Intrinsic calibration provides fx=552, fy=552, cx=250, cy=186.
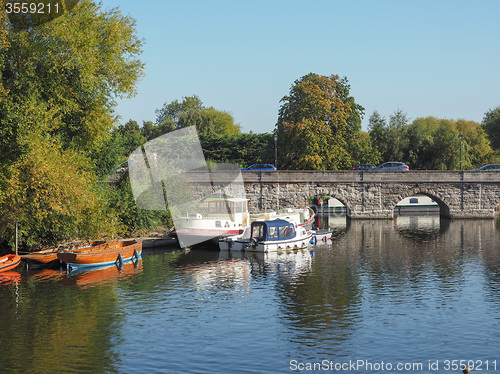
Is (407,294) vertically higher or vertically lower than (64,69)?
lower

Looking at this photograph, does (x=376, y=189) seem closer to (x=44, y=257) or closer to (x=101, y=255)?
(x=101, y=255)

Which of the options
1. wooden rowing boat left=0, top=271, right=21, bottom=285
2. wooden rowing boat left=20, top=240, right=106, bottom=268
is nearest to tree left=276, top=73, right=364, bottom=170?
wooden rowing boat left=20, top=240, right=106, bottom=268

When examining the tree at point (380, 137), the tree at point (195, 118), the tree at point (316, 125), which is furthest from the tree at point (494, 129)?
the tree at point (195, 118)

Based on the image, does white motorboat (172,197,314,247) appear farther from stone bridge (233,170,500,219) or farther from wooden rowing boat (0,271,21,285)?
stone bridge (233,170,500,219)

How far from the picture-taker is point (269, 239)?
4028cm

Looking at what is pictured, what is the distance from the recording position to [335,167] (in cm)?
6888

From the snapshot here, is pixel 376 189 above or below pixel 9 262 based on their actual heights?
above

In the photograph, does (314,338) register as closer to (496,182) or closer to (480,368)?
(480,368)

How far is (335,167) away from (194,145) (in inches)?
1119

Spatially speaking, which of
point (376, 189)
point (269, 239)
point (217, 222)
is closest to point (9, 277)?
point (217, 222)

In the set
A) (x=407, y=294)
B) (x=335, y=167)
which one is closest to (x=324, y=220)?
(x=335, y=167)

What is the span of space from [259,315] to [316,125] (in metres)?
48.0

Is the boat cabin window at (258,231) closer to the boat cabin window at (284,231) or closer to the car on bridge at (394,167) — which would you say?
the boat cabin window at (284,231)

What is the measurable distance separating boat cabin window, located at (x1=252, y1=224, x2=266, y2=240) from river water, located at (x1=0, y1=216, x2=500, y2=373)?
2.40 m
